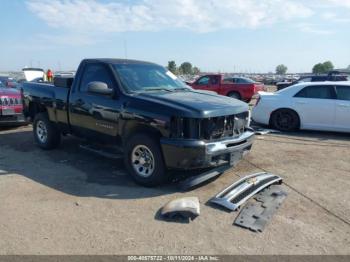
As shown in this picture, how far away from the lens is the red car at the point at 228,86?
20.7 m

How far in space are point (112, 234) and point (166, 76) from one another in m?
3.79

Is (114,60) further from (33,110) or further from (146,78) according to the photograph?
(33,110)

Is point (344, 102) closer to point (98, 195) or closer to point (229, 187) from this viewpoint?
point (229, 187)

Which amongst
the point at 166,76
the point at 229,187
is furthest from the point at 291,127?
the point at 229,187

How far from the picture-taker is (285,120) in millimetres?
10875

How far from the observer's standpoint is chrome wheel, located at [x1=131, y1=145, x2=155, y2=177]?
5.79 meters

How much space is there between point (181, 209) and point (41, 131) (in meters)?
4.93

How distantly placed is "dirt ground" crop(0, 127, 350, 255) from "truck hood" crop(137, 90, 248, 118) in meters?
1.14

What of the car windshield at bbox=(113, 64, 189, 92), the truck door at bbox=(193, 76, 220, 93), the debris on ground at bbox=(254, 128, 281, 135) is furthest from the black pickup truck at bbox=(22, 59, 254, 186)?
the truck door at bbox=(193, 76, 220, 93)

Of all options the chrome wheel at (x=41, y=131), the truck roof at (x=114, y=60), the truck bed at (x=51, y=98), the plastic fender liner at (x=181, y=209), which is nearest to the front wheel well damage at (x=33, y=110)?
the truck bed at (x=51, y=98)

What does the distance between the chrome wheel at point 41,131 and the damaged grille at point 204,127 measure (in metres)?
3.98

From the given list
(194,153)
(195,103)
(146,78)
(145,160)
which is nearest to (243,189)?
(194,153)

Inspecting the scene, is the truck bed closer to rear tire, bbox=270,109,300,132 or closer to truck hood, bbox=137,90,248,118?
truck hood, bbox=137,90,248,118

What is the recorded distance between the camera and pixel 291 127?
10.8 meters
